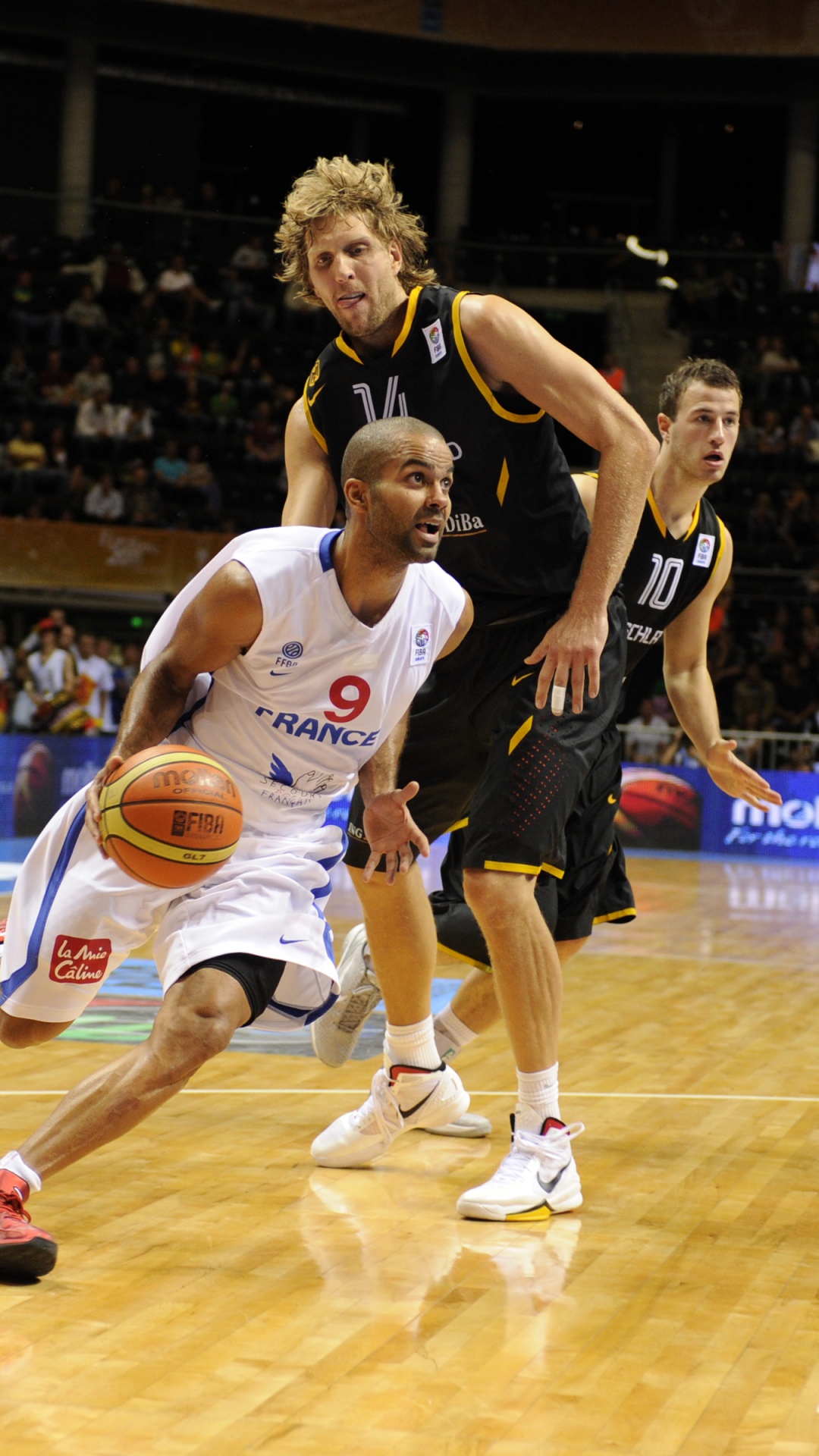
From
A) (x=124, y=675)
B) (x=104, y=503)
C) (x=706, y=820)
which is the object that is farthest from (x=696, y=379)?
(x=104, y=503)

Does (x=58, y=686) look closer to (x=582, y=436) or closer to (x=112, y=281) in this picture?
(x=112, y=281)

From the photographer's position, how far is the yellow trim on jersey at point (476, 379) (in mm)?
3631

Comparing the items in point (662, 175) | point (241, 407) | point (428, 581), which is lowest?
point (428, 581)

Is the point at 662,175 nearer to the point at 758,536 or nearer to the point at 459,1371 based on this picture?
the point at 758,536

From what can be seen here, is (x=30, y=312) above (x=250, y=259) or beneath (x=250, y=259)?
beneath

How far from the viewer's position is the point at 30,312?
1828 centimetres

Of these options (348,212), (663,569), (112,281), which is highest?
(112,281)

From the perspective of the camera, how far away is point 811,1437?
2.41 metres

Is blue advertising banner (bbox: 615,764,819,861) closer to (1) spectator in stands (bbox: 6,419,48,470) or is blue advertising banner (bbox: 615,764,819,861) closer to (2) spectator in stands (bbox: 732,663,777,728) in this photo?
(2) spectator in stands (bbox: 732,663,777,728)

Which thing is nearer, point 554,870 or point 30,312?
point 554,870

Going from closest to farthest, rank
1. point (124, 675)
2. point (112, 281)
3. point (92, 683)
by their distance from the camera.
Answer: point (92, 683), point (124, 675), point (112, 281)

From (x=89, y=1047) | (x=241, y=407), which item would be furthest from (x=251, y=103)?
(x=89, y=1047)

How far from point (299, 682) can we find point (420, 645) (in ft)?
1.03

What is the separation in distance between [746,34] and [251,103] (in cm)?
774
